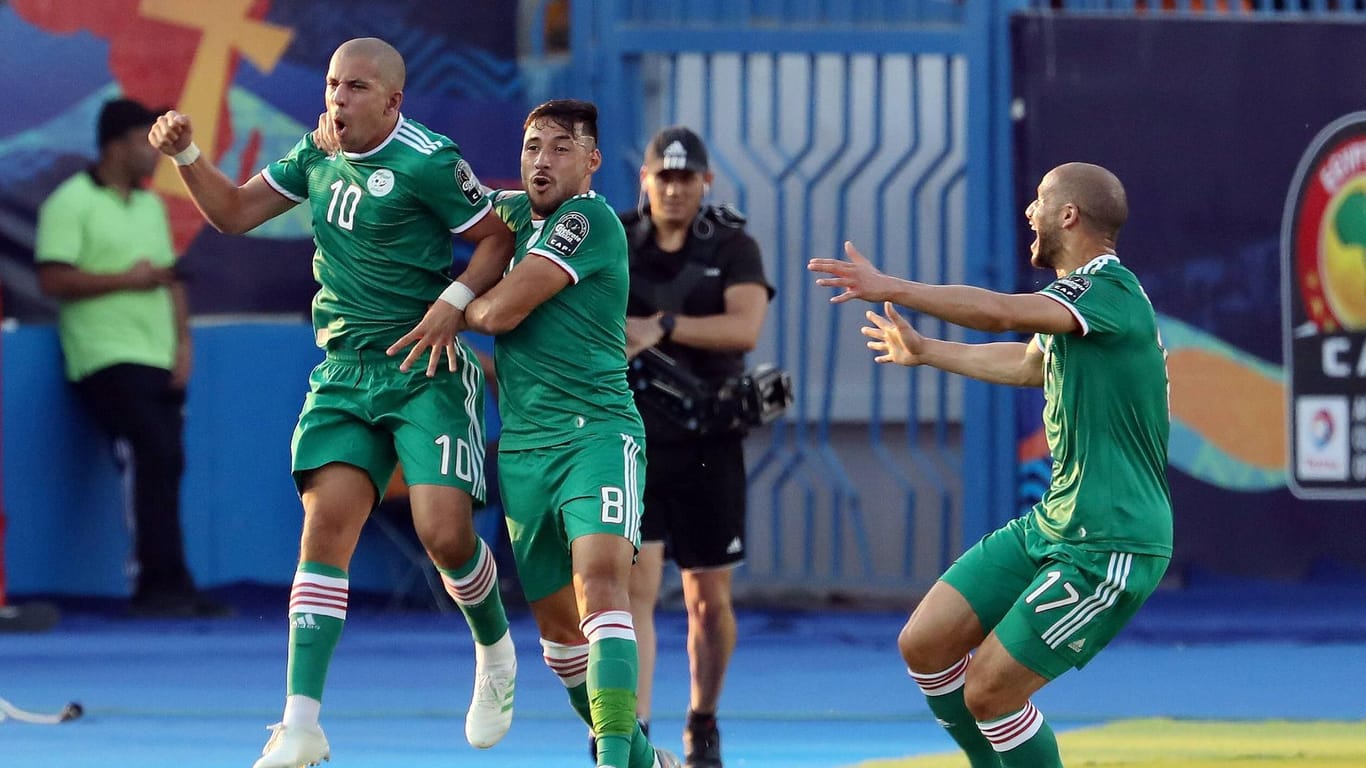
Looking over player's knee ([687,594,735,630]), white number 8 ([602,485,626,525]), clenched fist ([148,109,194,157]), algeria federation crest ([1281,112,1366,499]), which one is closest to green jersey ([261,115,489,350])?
clenched fist ([148,109,194,157])

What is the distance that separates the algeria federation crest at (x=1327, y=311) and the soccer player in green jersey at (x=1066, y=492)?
217 inches

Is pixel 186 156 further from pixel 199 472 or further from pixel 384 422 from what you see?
pixel 199 472

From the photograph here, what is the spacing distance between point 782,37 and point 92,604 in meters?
4.84

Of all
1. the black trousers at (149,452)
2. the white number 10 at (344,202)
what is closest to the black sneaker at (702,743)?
the white number 10 at (344,202)

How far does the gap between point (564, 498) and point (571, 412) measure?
0.26 meters

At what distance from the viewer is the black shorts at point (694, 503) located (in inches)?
301

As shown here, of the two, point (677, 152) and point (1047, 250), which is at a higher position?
point (677, 152)

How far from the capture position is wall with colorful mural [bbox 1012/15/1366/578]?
11.1 metres

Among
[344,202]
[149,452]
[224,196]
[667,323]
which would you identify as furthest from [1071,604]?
[149,452]

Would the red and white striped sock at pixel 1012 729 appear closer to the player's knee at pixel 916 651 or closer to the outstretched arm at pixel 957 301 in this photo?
the player's knee at pixel 916 651

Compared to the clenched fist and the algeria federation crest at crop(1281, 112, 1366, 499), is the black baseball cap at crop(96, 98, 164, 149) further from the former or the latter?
the algeria federation crest at crop(1281, 112, 1366, 499)

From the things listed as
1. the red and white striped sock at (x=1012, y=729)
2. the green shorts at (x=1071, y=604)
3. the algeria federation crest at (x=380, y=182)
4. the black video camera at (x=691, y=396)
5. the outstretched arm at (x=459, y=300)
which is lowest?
the red and white striped sock at (x=1012, y=729)

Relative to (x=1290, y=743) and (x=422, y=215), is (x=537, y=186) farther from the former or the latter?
(x=1290, y=743)

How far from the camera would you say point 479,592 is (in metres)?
6.67
